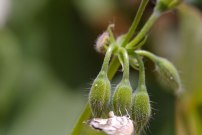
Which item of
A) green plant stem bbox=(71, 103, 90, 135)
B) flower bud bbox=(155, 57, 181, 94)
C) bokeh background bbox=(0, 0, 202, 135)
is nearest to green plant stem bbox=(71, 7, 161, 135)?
green plant stem bbox=(71, 103, 90, 135)

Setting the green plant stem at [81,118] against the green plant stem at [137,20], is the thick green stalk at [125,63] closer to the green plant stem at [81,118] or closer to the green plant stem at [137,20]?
the green plant stem at [137,20]

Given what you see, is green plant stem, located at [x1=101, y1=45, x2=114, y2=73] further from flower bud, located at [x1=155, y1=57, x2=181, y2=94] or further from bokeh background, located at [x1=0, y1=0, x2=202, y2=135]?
bokeh background, located at [x1=0, y1=0, x2=202, y2=135]

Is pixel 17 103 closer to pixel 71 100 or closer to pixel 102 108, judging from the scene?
pixel 71 100

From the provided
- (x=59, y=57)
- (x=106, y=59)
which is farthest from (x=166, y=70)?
(x=59, y=57)

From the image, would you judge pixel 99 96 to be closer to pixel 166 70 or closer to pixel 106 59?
pixel 106 59

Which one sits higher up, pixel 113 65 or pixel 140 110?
pixel 113 65

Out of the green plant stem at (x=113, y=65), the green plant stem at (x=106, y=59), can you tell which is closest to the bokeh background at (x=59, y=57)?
the green plant stem at (x=113, y=65)
